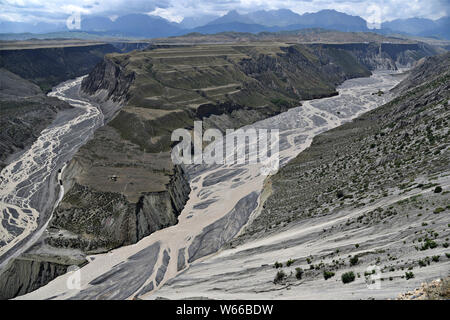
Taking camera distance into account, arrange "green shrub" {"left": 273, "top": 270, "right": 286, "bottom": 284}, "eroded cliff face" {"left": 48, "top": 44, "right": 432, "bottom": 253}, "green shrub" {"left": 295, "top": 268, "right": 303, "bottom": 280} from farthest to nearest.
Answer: "eroded cliff face" {"left": 48, "top": 44, "right": 432, "bottom": 253}
"green shrub" {"left": 273, "top": 270, "right": 286, "bottom": 284}
"green shrub" {"left": 295, "top": 268, "right": 303, "bottom": 280}

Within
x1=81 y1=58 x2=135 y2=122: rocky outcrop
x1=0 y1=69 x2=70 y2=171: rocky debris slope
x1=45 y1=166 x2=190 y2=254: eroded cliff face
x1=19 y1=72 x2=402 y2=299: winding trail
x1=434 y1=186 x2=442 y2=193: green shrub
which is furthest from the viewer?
x1=81 y1=58 x2=135 y2=122: rocky outcrop

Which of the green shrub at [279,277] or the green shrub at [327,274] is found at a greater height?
the green shrub at [327,274]

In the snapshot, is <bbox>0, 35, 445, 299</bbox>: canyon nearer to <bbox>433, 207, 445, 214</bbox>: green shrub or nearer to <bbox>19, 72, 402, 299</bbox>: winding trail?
<bbox>19, 72, 402, 299</bbox>: winding trail

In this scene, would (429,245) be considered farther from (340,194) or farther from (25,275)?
(25,275)

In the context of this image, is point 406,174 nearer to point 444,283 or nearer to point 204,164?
point 444,283

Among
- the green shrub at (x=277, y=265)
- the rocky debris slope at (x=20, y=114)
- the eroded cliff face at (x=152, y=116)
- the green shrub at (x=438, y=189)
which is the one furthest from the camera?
the rocky debris slope at (x=20, y=114)

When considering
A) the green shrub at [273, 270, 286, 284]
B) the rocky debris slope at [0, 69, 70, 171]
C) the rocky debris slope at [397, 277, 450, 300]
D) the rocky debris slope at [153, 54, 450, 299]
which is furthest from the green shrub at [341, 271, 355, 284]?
the rocky debris slope at [0, 69, 70, 171]

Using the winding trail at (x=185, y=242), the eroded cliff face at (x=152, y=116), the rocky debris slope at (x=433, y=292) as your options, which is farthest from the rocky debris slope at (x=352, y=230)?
the eroded cliff face at (x=152, y=116)

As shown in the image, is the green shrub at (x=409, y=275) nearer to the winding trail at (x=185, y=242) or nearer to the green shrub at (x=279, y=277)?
the green shrub at (x=279, y=277)

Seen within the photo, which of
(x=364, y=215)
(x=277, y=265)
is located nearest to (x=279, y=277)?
(x=277, y=265)
